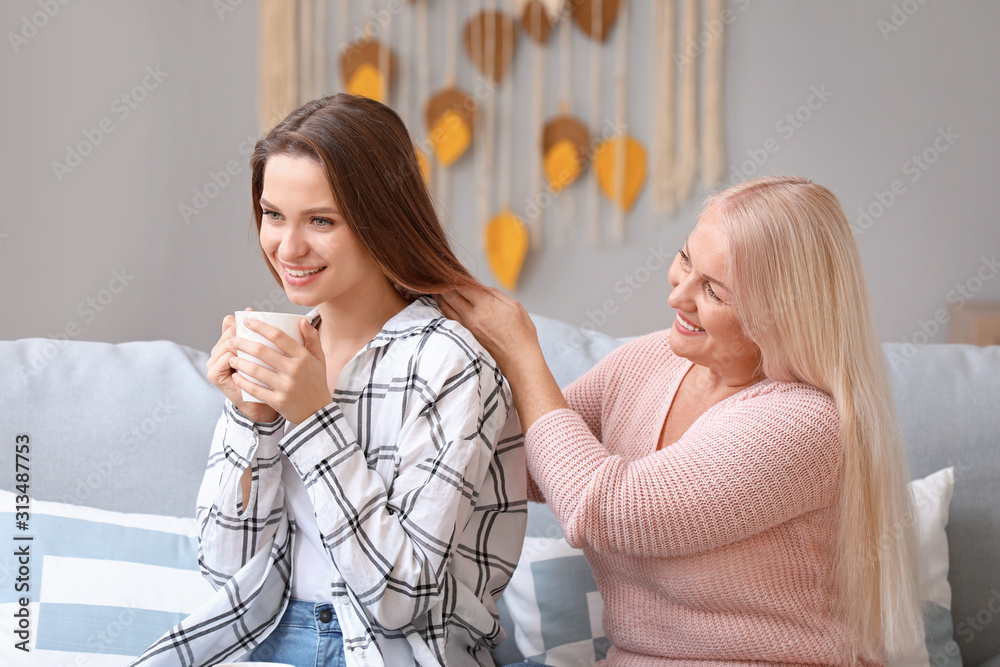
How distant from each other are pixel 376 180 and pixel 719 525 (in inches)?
23.6

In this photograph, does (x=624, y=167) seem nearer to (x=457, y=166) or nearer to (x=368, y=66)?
(x=457, y=166)

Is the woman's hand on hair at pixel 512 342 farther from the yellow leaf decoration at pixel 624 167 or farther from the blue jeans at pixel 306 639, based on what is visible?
the yellow leaf decoration at pixel 624 167

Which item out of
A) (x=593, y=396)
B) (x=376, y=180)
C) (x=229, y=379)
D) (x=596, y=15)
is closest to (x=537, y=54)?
(x=596, y=15)

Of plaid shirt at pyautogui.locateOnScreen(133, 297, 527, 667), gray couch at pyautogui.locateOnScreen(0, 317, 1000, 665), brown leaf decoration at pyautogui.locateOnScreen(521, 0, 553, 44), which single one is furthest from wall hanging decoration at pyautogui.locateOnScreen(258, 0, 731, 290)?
plaid shirt at pyautogui.locateOnScreen(133, 297, 527, 667)

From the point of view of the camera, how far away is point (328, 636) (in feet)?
3.61

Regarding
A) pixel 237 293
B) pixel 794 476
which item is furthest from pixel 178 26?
pixel 794 476

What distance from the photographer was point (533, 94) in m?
2.41

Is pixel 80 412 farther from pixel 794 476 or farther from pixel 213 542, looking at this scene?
pixel 794 476

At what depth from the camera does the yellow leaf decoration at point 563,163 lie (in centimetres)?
239

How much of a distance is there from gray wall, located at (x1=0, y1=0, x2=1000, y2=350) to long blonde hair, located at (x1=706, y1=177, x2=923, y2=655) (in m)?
1.32

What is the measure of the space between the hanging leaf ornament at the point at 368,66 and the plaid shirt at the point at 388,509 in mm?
1347

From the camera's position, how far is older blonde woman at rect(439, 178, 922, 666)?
3.48 feet

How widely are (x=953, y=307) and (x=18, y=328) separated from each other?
246cm

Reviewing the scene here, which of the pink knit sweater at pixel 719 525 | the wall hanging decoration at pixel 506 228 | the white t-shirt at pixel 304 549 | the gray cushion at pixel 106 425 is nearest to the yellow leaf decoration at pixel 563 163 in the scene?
the wall hanging decoration at pixel 506 228
